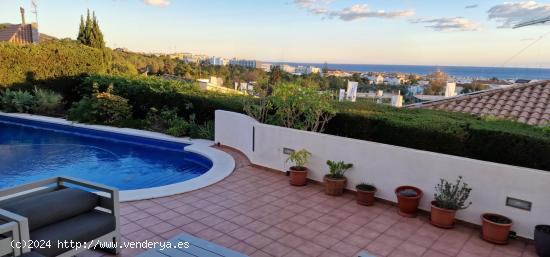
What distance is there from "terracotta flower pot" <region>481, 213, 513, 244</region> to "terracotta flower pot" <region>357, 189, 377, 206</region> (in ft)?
5.11

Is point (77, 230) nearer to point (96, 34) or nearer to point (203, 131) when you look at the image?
point (203, 131)

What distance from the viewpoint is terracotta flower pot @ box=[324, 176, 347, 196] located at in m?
6.04

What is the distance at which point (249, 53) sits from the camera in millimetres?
34312

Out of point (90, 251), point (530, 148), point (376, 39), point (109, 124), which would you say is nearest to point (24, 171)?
point (109, 124)

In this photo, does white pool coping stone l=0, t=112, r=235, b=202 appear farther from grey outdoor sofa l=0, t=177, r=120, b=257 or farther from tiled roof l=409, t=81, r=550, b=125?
tiled roof l=409, t=81, r=550, b=125

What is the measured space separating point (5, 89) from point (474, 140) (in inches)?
660

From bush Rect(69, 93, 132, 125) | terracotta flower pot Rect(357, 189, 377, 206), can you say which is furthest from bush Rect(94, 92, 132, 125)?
terracotta flower pot Rect(357, 189, 377, 206)

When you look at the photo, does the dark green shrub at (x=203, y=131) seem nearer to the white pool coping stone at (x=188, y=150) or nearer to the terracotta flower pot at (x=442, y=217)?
the white pool coping stone at (x=188, y=150)

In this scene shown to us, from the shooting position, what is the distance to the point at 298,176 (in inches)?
256

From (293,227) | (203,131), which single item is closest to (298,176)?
(293,227)

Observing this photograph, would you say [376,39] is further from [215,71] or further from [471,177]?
[215,71]

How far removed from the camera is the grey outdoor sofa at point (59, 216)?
296 cm

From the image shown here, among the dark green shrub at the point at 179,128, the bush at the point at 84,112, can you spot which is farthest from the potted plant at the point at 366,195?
the bush at the point at 84,112

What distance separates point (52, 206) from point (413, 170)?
483cm
